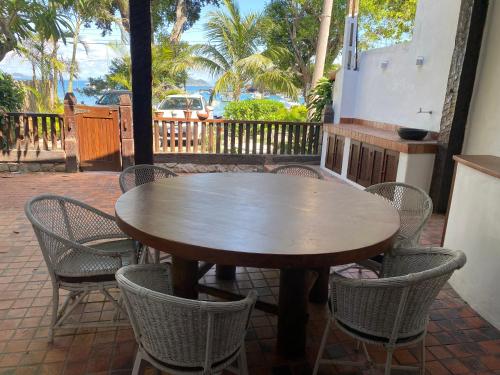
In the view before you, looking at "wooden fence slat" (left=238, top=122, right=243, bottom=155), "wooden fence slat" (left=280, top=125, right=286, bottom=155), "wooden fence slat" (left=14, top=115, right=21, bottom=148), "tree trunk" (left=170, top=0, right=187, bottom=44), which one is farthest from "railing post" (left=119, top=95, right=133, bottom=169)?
"tree trunk" (left=170, top=0, right=187, bottom=44)

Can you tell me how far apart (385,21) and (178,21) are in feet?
27.1

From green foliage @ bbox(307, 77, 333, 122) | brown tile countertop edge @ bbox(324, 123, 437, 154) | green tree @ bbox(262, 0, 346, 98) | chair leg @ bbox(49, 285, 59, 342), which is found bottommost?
chair leg @ bbox(49, 285, 59, 342)

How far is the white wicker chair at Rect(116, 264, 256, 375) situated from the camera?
50.2 inches

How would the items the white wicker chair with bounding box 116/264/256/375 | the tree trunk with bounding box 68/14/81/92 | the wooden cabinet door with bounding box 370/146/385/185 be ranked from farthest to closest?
the tree trunk with bounding box 68/14/81/92 → the wooden cabinet door with bounding box 370/146/385/185 → the white wicker chair with bounding box 116/264/256/375

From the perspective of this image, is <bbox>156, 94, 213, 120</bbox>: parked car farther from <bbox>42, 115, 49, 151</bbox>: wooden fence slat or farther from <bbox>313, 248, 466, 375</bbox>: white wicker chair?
<bbox>313, 248, 466, 375</bbox>: white wicker chair

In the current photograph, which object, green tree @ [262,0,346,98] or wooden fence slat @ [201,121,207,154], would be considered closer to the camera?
wooden fence slat @ [201,121,207,154]

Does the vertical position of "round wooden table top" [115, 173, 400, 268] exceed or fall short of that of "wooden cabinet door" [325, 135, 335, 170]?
it exceeds it

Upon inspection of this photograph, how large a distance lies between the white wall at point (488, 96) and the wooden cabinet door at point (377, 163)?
101 cm

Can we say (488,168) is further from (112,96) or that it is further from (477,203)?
(112,96)

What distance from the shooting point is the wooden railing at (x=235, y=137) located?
22.5ft

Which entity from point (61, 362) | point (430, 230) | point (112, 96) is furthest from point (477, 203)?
point (112, 96)

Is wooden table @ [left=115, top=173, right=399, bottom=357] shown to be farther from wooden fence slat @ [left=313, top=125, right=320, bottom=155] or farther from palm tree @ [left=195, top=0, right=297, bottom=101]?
palm tree @ [left=195, top=0, right=297, bottom=101]

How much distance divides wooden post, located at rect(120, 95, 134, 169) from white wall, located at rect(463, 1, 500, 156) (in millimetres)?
4807

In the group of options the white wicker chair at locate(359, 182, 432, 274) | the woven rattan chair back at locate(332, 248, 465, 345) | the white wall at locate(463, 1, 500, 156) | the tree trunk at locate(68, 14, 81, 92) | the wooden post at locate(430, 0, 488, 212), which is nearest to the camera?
the woven rattan chair back at locate(332, 248, 465, 345)
